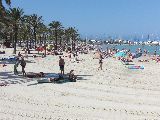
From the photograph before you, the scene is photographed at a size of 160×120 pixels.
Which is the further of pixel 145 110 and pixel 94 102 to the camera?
pixel 94 102

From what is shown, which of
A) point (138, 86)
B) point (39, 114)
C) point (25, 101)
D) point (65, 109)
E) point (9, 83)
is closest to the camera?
point (39, 114)

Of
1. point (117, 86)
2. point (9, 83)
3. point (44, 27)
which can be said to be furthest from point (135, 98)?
point (44, 27)

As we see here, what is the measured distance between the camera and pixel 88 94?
22.0 m

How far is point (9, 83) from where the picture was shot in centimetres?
2441

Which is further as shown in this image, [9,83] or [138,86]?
[138,86]

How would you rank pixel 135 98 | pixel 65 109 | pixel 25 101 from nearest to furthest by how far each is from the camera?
1. pixel 65 109
2. pixel 25 101
3. pixel 135 98

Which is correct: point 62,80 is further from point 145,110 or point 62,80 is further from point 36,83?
point 145,110

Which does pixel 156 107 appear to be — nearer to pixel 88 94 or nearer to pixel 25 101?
pixel 88 94

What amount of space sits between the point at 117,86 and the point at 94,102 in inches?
250

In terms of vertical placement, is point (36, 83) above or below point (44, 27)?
below

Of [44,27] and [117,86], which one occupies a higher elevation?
[44,27]

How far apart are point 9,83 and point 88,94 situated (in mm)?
5512

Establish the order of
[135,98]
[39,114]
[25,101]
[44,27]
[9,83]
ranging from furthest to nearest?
[44,27] → [9,83] → [135,98] → [25,101] → [39,114]

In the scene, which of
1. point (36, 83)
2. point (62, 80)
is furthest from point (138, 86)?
point (36, 83)
